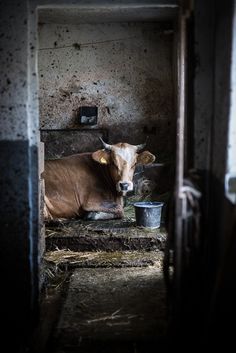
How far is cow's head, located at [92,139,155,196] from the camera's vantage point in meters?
8.16

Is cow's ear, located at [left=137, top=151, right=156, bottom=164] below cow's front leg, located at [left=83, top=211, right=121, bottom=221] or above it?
above

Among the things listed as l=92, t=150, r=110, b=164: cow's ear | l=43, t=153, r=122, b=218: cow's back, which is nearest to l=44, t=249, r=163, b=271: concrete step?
l=43, t=153, r=122, b=218: cow's back

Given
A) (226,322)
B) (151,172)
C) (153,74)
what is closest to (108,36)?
(153,74)

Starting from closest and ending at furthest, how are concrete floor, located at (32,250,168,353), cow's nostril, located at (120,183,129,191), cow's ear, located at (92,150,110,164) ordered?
concrete floor, located at (32,250,168,353)
cow's nostril, located at (120,183,129,191)
cow's ear, located at (92,150,110,164)

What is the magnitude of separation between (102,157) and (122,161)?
365 mm

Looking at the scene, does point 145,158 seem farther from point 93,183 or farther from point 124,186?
point 93,183

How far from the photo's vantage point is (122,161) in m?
8.26

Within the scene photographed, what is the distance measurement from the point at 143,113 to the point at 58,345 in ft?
21.2

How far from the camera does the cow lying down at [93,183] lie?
8.25 metres

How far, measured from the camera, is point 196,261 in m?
4.38

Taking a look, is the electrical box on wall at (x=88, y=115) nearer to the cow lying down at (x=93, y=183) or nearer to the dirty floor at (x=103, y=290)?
the cow lying down at (x=93, y=183)

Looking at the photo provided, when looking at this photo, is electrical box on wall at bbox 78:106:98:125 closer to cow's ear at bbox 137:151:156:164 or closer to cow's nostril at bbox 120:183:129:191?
cow's ear at bbox 137:151:156:164

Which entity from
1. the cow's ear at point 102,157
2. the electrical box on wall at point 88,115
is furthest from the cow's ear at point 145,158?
the electrical box on wall at point 88,115

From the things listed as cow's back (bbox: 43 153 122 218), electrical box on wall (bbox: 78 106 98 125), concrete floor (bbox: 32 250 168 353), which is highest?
electrical box on wall (bbox: 78 106 98 125)
